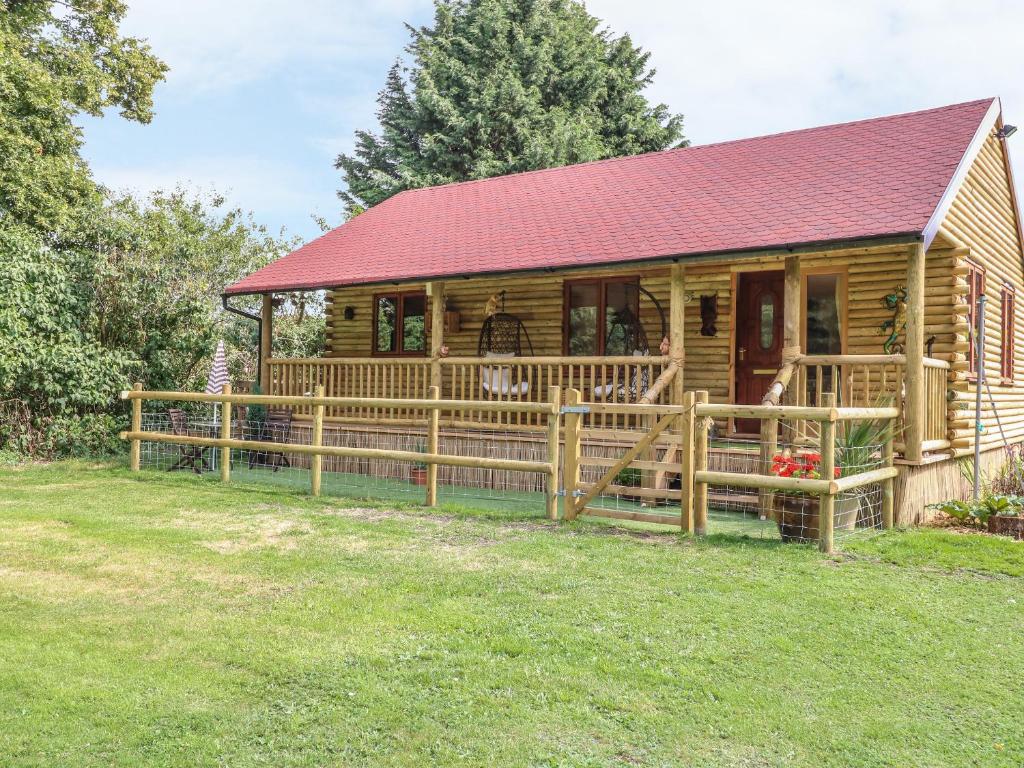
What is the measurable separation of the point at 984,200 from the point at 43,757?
13001 millimetres

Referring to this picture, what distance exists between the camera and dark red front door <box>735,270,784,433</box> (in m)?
12.2

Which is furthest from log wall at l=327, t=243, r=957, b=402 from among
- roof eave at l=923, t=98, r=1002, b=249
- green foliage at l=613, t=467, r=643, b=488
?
green foliage at l=613, t=467, r=643, b=488

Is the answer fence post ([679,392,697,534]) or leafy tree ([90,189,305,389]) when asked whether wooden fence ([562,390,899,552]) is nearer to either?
fence post ([679,392,697,534])

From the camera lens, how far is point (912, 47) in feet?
52.4

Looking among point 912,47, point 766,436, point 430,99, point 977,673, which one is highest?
point 430,99

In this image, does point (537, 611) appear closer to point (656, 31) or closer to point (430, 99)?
point (430, 99)

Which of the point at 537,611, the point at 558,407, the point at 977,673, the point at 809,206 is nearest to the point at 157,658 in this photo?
the point at 537,611

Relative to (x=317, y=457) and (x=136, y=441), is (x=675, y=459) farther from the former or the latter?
(x=136, y=441)

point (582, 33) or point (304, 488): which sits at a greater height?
point (582, 33)

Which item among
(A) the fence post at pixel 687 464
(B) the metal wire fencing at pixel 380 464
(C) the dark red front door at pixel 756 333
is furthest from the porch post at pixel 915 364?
(B) the metal wire fencing at pixel 380 464

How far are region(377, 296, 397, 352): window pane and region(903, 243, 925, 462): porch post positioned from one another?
9831 millimetres

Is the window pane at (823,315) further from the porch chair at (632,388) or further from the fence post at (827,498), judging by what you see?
the fence post at (827,498)

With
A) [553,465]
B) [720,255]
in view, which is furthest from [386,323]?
[553,465]

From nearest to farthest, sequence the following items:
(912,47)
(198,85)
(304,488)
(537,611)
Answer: (537,611) < (304,488) < (912,47) < (198,85)
